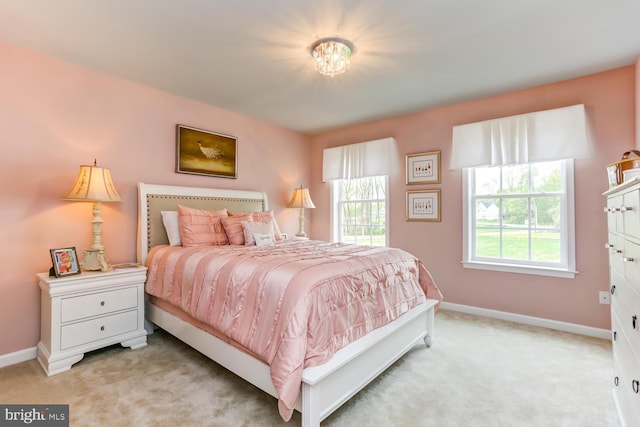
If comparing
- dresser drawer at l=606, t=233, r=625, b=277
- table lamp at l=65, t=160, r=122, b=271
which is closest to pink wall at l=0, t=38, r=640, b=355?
table lamp at l=65, t=160, r=122, b=271

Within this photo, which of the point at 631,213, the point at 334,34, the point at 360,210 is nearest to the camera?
the point at 631,213

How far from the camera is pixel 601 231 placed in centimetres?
280

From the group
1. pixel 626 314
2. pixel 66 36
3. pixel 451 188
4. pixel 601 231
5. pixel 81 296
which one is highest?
pixel 66 36

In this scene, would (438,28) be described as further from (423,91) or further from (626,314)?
(626,314)

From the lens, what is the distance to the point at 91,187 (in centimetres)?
240

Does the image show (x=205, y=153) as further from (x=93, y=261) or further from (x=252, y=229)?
(x=93, y=261)

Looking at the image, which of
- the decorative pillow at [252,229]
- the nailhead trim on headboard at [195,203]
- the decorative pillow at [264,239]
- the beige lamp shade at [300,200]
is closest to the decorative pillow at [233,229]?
the decorative pillow at [252,229]

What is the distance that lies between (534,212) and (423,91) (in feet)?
5.67

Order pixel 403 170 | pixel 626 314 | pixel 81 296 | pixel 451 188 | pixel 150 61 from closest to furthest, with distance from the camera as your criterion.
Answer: pixel 626 314
pixel 81 296
pixel 150 61
pixel 451 188
pixel 403 170

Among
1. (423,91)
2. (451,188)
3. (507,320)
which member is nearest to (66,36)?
(423,91)

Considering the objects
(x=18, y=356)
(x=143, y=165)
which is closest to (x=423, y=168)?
(x=143, y=165)

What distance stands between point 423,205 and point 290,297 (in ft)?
9.10

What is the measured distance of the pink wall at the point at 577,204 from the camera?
2770 millimetres

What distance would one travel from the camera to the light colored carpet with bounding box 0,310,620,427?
1.69 meters
